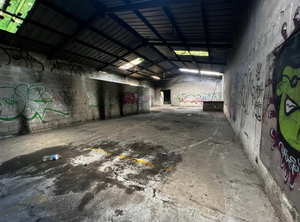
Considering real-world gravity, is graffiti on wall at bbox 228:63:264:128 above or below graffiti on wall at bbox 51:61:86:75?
below

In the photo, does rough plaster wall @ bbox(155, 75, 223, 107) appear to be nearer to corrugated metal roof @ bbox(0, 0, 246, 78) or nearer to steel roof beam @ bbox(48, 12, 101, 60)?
corrugated metal roof @ bbox(0, 0, 246, 78)

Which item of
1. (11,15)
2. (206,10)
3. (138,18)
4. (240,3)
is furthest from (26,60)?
(240,3)

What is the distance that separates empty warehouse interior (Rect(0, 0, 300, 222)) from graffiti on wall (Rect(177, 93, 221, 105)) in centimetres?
1065

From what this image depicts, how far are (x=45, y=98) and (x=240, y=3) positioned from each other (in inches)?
310

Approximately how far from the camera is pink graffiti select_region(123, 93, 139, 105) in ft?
32.6

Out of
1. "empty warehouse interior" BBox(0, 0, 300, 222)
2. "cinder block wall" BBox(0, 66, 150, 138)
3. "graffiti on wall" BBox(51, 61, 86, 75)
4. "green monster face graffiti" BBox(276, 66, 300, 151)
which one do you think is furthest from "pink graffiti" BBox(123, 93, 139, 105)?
"green monster face graffiti" BBox(276, 66, 300, 151)

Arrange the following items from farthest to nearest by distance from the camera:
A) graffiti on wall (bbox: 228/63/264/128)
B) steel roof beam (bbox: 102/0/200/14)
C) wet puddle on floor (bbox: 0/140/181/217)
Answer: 1. steel roof beam (bbox: 102/0/200/14)
2. graffiti on wall (bbox: 228/63/264/128)
3. wet puddle on floor (bbox: 0/140/181/217)

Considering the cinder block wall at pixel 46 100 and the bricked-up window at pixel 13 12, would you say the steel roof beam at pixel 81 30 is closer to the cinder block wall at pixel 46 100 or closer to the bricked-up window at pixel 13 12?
the bricked-up window at pixel 13 12

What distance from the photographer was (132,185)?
76.7 inches

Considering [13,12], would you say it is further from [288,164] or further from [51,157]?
[288,164]


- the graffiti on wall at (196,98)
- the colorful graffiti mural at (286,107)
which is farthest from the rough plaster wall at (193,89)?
the colorful graffiti mural at (286,107)

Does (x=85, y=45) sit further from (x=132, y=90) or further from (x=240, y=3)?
(x=240, y=3)

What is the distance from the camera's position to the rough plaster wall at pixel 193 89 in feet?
54.9

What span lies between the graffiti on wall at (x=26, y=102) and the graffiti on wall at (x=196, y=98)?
16.0 metres
